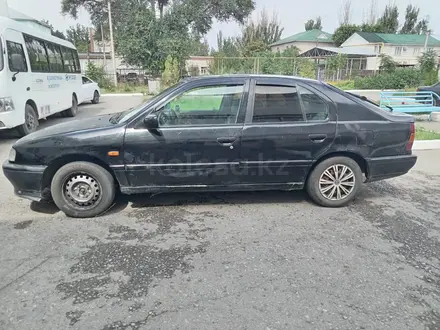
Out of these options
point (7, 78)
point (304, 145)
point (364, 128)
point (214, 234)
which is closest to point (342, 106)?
point (364, 128)

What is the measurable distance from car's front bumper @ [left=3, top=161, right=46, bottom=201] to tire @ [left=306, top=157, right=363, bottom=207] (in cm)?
329

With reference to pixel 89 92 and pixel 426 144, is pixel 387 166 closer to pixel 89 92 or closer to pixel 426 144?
pixel 426 144

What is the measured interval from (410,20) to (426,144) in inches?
3075

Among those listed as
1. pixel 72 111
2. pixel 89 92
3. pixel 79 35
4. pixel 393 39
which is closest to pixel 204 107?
pixel 72 111

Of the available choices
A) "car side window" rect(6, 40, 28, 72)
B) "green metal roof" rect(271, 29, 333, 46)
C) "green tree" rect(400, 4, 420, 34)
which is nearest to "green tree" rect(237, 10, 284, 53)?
"green metal roof" rect(271, 29, 333, 46)

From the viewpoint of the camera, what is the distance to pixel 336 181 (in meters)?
4.25

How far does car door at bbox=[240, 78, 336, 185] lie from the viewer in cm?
399

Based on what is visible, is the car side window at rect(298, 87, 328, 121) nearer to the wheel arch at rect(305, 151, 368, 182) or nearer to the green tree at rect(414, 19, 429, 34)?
the wheel arch at rect(305, 151, 368, 182)

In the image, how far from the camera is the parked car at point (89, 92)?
1533 cm

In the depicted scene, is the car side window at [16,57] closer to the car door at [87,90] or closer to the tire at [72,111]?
the tire at [72,111]

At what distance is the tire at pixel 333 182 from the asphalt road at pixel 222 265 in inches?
6.5

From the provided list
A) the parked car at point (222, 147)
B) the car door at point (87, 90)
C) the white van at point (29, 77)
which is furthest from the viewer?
the car door at point (87, 90)

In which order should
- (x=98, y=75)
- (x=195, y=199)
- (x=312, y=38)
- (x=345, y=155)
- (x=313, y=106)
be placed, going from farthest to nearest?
(x=312, y=38), (x=98, y=75), (x=195, y=199), (x=345, y=155), (x=313, y=106)

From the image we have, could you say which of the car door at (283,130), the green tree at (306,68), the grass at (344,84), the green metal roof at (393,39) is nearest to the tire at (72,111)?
the car door at (283,130)
